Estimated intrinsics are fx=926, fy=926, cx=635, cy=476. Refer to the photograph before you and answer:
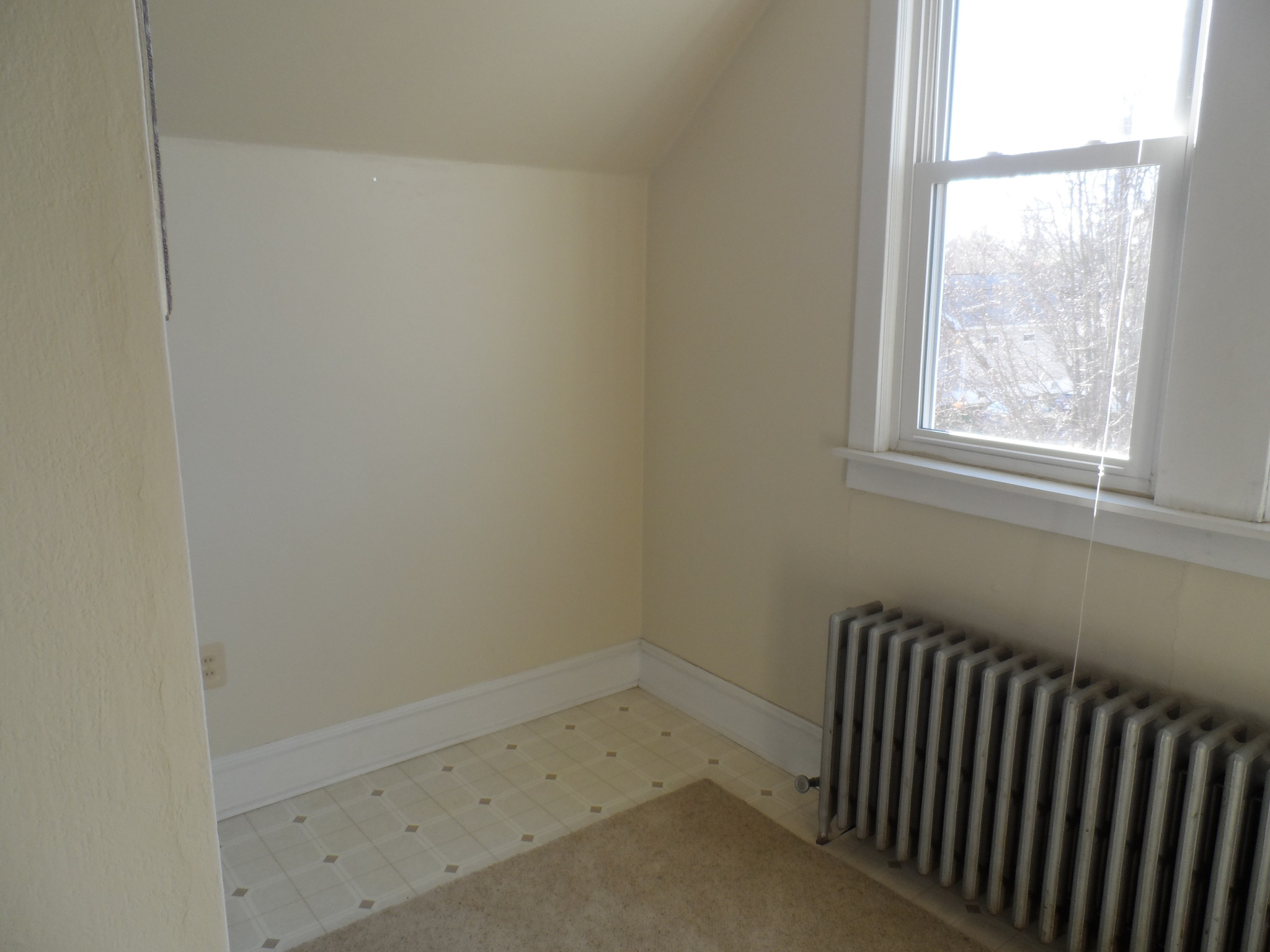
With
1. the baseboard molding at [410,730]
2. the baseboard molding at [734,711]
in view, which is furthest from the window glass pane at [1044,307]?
the baseboard molding at [410,730]

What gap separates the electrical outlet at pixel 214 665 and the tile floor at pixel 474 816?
36 centimetres

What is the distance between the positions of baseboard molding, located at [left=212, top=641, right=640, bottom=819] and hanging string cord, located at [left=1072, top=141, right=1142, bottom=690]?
160cm

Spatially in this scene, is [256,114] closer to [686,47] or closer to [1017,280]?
[686,47]

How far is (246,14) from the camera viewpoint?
1.93m

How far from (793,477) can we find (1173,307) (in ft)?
3.43

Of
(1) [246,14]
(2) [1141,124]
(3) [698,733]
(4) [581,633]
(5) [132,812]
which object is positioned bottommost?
(3) [698,733]

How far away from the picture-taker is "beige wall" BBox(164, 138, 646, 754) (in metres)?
2.28

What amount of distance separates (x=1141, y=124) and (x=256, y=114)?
190 cm

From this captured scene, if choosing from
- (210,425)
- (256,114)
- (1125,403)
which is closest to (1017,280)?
(1125,403)

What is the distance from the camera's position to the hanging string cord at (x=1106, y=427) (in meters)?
1.82

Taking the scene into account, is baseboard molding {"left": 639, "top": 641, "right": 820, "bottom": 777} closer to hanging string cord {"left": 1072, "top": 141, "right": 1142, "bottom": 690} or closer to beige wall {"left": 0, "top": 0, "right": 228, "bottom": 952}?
hanging string cord {"left": 1072, "top": 141, "right": 1142, "bottom": 690}

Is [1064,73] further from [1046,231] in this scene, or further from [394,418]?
[394,418]

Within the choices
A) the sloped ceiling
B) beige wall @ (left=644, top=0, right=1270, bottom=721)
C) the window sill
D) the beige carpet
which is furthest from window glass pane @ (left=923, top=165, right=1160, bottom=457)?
the beige carpet

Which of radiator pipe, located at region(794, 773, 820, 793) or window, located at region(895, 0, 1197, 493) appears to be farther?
radiator pipe, located at region(794, 773, 820, 793)
